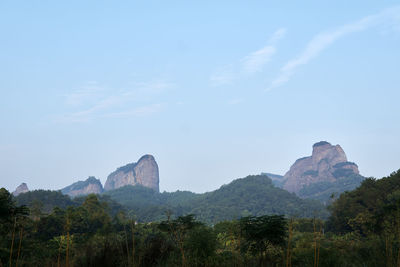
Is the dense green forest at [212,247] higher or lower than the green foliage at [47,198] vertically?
lower

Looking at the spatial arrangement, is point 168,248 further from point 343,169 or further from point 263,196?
point 343,169

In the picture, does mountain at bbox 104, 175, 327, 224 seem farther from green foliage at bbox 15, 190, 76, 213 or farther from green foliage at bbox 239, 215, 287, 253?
green foliage at bbox 239, 215, 287, 253

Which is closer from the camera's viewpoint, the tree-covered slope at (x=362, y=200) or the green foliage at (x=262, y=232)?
the green foliage at (x=262, y=232)

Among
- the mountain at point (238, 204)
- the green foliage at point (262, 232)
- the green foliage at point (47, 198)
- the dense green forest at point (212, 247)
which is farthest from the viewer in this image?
the mountain at point (238, 204)

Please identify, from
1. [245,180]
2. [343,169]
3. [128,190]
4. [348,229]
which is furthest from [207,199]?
[348,229]

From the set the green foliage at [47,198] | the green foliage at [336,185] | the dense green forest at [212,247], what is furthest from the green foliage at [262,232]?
the green foliage at [336,185]

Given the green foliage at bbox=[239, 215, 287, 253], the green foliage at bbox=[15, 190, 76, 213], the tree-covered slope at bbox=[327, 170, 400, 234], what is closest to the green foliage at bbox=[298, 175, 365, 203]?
the green foliage at bbox=[15, 190, 76, 213]

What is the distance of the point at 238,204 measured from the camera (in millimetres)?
128625

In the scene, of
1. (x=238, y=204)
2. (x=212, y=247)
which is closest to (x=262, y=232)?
(x=212, y=247)

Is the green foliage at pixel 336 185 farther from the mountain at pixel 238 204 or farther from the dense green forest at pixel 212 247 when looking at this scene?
the dense green forest at pixel 212 247

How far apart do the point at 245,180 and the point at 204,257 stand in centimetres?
15313

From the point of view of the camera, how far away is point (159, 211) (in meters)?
112

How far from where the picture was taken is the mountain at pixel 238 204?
10601 centimetres

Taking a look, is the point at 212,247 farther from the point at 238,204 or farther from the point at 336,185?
the point at 336,185
